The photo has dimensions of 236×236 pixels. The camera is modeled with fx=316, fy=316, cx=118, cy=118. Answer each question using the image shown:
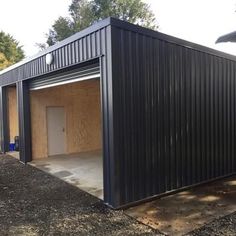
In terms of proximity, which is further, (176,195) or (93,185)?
(93,185)

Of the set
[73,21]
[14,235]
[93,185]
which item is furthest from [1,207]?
[73,21]

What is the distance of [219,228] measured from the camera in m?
4.70

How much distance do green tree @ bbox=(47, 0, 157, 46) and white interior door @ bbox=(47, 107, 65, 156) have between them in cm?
2325

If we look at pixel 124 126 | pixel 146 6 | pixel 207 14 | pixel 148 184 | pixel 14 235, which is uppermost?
pixel 146 6

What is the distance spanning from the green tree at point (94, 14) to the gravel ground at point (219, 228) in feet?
99.9

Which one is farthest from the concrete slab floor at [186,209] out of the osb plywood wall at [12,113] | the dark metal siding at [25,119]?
the osb plywood wall at [12,113]

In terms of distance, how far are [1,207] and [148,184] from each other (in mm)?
2756

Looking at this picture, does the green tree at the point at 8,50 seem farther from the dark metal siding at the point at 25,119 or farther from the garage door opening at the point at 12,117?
the dark metal siding at the point at 25,119

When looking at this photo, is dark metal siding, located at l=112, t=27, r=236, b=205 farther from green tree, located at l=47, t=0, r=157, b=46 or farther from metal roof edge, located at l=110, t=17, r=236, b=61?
green tree, located at l=47, t=0, r=157, b=46

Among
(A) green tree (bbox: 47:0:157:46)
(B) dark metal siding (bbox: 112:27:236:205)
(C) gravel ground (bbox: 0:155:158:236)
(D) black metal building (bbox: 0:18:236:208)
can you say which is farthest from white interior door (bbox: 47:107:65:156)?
(A) green tree (bbox: 47:0:157:46)

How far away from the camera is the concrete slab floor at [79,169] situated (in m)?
7.23

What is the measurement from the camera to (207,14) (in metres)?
27.4

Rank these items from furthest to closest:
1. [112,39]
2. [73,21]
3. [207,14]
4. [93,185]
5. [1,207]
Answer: [73,21], [207,14], [93,185], [1,207], [112,39]

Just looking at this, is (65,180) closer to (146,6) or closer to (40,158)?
(40,158)
